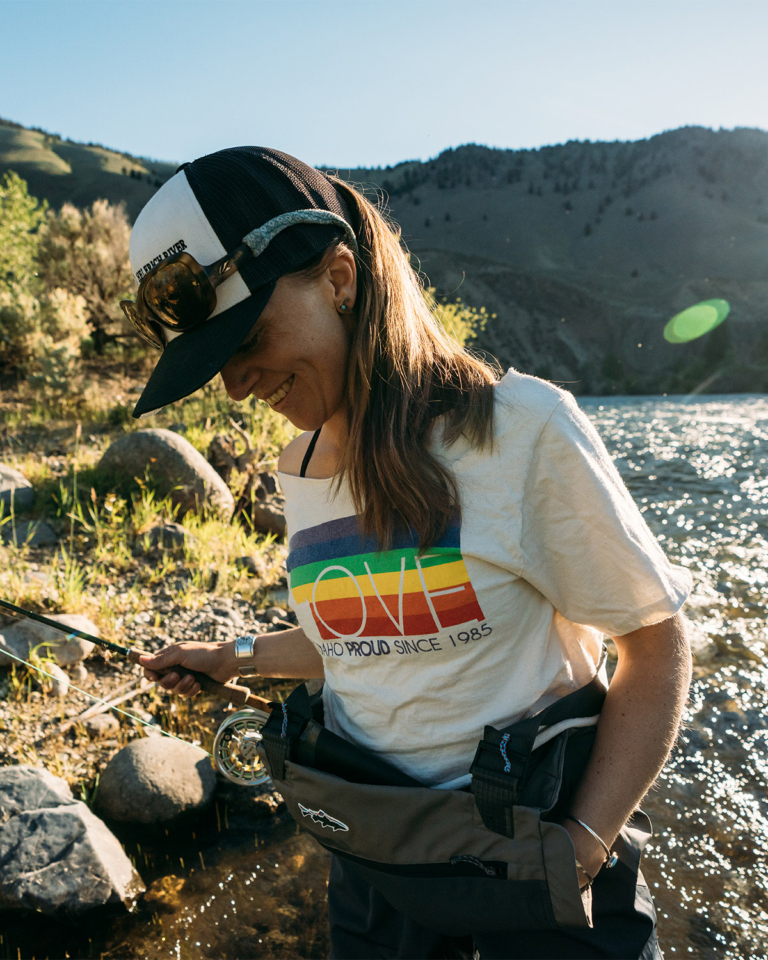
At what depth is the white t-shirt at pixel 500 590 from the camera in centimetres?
117

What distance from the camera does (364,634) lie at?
1333mm

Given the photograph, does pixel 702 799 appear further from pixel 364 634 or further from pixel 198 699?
pixel 364 634

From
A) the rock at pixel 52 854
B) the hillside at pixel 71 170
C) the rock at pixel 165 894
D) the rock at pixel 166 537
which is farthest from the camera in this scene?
the hillside at pixel 71 170

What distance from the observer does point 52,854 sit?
2.75m

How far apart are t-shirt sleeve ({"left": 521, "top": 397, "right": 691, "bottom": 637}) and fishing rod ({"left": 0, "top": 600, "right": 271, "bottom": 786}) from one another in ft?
3.90

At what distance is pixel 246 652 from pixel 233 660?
76 millimetres

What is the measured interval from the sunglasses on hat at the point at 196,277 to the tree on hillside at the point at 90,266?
40.9 feet

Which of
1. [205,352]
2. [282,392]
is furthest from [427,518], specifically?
[205,352]

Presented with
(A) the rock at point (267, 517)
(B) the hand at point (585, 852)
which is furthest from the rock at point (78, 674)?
(B) the hand at point (585, 852)

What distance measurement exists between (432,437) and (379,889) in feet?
3.09

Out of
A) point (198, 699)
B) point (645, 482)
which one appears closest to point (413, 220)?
point (645, 482)

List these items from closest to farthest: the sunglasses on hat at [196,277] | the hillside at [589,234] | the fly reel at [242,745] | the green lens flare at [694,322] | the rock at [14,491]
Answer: the sunglasses on hat at [196,277] < the fly reel at [242,745] < the rock at [14,491] < the hillside at [589,234] < the green lens flare at [694,322]

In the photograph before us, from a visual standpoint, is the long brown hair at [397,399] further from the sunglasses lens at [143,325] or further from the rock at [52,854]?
the rock at [52,854]

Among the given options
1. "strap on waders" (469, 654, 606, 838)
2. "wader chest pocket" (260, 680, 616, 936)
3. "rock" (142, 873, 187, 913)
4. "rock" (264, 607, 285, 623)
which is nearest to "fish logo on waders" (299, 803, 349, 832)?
"wader chest pocket" (260, 680, 616, 936)
